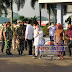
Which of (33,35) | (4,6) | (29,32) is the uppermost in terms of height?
(4,6)

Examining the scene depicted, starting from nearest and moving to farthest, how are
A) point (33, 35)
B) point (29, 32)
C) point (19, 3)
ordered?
point (29, 32), point (33, 35), point (19, 3)

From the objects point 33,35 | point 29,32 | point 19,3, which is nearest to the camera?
point 29,32

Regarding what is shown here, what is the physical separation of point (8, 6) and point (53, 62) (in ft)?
132

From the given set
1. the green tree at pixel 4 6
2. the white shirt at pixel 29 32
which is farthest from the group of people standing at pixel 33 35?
the green tree at pixel 4 6

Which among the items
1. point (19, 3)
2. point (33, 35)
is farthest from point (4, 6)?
point (33, 35)

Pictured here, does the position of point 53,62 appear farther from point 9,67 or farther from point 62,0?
point 62,0

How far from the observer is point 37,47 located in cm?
1391

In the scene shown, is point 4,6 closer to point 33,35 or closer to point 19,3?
point 19,3

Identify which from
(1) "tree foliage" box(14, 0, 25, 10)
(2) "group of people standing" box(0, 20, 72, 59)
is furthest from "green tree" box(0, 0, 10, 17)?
(2) "group of people standing" box(0, 20, 72, 59)

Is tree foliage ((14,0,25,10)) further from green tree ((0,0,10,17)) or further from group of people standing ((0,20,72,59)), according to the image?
group of people standing ((0,20,72,59))

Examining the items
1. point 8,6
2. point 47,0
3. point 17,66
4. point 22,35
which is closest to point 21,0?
point 8,6

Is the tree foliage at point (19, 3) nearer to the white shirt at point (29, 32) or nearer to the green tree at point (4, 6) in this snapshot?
the green tree at point (4, 6)

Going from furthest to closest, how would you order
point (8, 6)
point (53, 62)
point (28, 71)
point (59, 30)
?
1. point (8, 6)
2. point (59, 30)
3. point (53, 62)
4. point (28, 71)

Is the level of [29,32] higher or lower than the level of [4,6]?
lower
